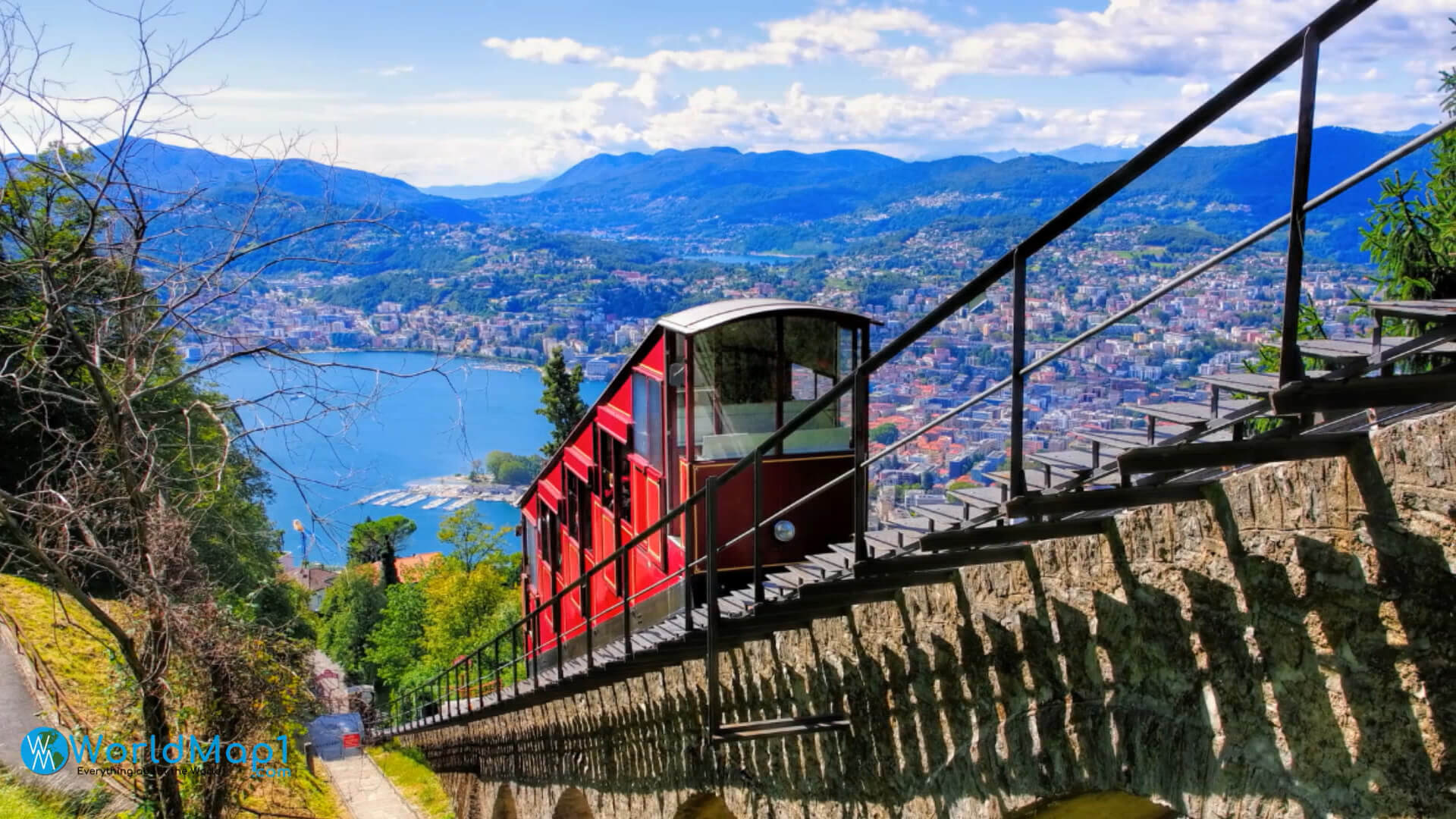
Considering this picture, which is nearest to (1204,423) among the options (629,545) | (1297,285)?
(1297,285)

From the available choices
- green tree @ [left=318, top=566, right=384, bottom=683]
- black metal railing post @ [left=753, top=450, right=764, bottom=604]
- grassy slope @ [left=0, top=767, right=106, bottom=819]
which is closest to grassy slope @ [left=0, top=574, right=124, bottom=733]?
grassy slope @ [left=0, top=767, right=106, bottom=819]

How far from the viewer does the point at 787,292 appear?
112 feet

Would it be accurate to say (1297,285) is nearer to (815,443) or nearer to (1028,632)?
(1028,632)

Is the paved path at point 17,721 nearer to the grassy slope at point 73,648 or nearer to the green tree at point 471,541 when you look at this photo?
the grassy slope at point 73,648

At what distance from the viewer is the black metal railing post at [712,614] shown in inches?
206

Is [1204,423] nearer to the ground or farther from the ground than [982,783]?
farther from the ground

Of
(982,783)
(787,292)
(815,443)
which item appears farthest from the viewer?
(787,292)

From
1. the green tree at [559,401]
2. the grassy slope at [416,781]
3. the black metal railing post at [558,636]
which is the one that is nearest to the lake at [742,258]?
the green tree at [559,401]

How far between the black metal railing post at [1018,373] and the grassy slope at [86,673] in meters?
5.16

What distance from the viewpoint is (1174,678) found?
2.90m

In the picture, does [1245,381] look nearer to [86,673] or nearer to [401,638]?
[86,673]

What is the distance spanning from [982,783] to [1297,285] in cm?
243

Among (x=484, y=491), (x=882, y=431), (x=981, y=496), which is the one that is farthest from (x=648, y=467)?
(x=484, y=491)

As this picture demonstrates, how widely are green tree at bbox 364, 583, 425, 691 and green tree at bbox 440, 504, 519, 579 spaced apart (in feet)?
7.69
